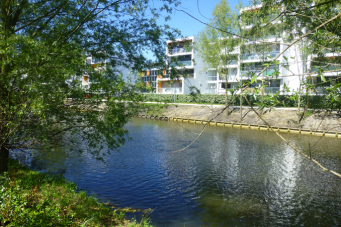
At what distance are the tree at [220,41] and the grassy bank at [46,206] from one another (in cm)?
2813

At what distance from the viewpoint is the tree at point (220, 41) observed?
3369cm

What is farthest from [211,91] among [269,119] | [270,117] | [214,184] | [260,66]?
[260,66]

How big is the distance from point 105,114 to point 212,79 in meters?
44.6

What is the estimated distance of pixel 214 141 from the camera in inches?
819

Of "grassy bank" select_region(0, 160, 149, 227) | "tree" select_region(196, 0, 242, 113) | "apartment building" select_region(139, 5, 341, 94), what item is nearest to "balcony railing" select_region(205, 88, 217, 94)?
"apartment building" select_region(139, 5, 341, 94)

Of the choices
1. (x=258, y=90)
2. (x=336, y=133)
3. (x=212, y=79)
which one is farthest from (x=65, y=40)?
(x=212, y=79)

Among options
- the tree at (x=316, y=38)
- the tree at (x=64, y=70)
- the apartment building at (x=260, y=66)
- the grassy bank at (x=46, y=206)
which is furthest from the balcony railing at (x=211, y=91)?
the grassy bank at (x=46, y=206)

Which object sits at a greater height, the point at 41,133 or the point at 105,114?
the point at 105,114

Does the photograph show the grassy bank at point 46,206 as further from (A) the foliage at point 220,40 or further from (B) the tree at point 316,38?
(A) the foliage at point 220,40

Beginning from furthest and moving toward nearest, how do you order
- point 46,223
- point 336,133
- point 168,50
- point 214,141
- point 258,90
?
point 336,133
point 214,141
point 168,50
point 46,223
point 258,90

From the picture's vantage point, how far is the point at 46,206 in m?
5.66

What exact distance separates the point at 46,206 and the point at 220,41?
33436 mm

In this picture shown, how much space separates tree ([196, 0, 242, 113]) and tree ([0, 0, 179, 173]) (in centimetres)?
2546

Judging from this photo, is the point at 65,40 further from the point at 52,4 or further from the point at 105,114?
the point at 105,114
